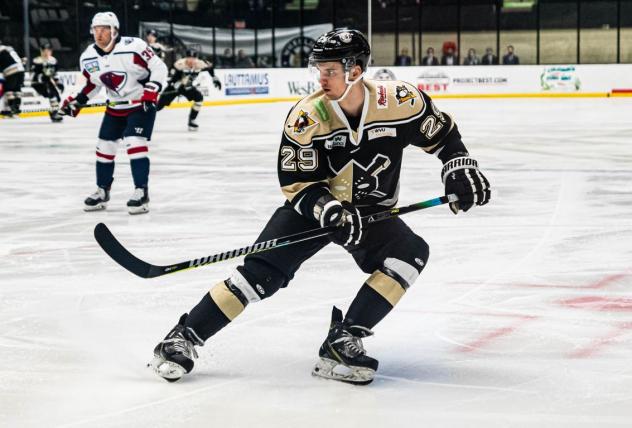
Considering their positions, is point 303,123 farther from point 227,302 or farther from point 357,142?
point 227,302

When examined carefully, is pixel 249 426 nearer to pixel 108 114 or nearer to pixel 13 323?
pixel 13 323

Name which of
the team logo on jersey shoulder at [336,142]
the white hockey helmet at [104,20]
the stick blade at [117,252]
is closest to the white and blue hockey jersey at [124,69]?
the white hockey helmet at [104,20]

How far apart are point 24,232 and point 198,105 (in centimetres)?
863

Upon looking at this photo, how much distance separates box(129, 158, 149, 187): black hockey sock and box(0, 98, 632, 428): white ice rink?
237mm

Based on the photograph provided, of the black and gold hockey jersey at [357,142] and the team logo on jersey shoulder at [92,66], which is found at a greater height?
the team logo on jersey shoulder at [92,66]

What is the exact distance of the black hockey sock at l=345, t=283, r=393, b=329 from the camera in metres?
3.32

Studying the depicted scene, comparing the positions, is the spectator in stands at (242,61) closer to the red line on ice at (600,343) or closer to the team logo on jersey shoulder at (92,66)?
the team logo on jersey shoulder at (92,66)

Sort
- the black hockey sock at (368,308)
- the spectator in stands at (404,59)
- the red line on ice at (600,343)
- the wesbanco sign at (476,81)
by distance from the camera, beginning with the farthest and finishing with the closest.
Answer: the spectator in stands at (404,59) < the wesbanco sign at (476,81) < the red line on ice at (600,343) < the black hockey sock at (368,308)

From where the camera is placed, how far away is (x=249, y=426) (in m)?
2.88

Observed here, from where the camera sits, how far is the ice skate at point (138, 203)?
737cm

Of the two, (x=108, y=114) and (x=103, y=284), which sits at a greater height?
(x=108, y=114)

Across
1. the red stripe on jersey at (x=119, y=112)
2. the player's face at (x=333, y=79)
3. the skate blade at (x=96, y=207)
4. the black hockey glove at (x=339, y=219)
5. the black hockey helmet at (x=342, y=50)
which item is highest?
the black hockey helmet at (x=342, y=50)

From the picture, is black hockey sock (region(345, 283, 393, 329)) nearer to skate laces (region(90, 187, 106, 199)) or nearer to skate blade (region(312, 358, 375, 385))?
skate blade (region(312, 358, 375, 385))

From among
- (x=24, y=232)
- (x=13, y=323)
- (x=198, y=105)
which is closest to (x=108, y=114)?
(x=24, y=232)
